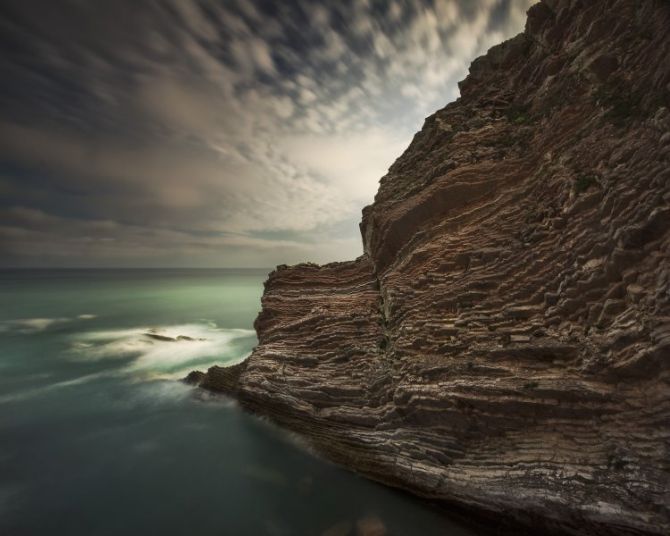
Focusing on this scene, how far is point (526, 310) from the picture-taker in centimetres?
1141

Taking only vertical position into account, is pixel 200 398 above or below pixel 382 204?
below

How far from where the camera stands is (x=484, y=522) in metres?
10.4

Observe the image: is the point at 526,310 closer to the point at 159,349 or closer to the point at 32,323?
the point at 159,349

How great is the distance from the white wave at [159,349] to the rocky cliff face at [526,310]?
15.6 metres

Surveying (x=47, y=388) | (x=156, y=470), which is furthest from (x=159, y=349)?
(x=156, y=470)

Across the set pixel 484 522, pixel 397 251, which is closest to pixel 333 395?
pixel 484 522

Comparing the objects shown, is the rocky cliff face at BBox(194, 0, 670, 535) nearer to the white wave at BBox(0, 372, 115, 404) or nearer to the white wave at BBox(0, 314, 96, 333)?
the white wave at BBox(0, 372, 115, 404)

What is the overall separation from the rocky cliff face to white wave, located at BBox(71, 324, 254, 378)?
51.1 feet

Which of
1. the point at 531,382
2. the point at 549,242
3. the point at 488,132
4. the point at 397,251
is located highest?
the point at 488,132

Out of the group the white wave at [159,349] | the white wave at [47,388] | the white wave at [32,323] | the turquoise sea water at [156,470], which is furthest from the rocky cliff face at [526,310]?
the white wave at [32,323]

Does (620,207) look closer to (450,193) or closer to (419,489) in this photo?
(450,193)

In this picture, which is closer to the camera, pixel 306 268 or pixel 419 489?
pixel 419 489

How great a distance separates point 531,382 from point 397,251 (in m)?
9.51

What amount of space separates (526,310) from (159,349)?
120ft
